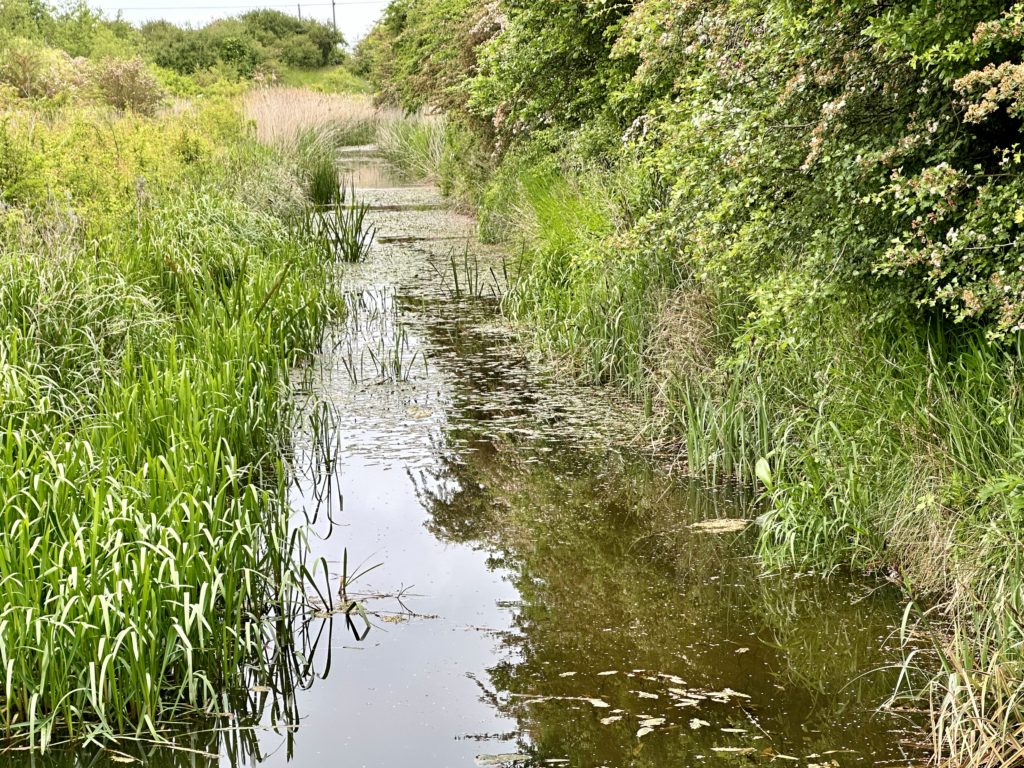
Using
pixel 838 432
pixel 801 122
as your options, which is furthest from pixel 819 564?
pixel 801 122

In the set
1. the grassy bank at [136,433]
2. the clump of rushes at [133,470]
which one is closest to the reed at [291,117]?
the grassy bank at [136,433]

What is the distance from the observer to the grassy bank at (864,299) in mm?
3166

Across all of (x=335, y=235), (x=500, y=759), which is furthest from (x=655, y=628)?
(x=335, y=235)

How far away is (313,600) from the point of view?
12.9 feet

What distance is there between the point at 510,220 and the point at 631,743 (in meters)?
9.17

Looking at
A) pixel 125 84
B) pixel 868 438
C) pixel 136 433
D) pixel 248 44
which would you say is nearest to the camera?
pixel 868 438

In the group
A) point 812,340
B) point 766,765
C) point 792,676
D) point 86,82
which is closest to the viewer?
point 766,765

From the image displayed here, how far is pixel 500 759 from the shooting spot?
2.92m

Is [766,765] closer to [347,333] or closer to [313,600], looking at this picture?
[313,600]

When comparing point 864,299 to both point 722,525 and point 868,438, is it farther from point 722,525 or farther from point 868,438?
point 722,525

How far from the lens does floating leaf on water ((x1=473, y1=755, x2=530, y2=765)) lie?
2.90 metres

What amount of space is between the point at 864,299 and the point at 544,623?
1923 mm

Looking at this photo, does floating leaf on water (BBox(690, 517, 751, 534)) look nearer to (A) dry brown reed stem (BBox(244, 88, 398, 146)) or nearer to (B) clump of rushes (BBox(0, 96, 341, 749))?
(B) clump of rushes (BBox(0, 96, 341, 749))

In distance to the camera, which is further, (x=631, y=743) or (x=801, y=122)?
(x=801, y=122)
